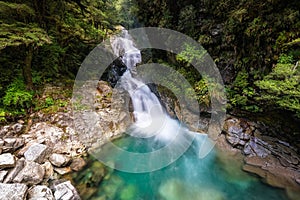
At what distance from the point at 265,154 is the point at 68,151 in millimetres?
5503

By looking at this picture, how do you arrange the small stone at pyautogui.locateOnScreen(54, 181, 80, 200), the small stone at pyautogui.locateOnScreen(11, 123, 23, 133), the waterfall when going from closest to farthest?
the small stone at pyautogui.locateOnScreen(54, 181, 80, 200)
the small stone at pyautogui.locateOnScreen(11, 123, 23, 133)
the waterfall

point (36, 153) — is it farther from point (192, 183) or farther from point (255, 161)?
point (255, 161)

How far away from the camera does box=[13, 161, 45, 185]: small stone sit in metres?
3.40

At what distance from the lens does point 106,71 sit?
8742mm

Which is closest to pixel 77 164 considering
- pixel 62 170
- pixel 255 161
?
pixel 62 170

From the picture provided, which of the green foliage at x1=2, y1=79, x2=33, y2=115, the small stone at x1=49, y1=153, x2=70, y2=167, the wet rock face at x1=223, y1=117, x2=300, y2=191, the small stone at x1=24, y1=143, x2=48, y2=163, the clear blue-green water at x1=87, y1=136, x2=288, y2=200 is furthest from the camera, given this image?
the green foliage at x1=2, y1=79, x2=33, y2=115

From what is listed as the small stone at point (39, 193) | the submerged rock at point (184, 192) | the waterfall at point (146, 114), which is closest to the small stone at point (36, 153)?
the small stone at point (39, 193)

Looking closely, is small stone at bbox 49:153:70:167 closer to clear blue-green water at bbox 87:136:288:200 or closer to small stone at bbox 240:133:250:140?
clear blue-green water at bbox 87:136:288:200

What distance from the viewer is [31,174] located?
3.52 metres

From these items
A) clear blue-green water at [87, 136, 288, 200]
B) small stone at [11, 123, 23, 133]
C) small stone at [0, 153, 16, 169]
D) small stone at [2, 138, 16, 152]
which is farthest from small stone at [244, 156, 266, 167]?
small stone at [11, 123, 23, 133]

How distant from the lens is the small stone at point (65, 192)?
320 centimetres

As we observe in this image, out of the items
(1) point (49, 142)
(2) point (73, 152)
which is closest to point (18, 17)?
(1) point (49, 142)

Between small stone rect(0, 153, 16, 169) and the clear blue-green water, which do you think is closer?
small stone rect(0, 153, 16, 169)

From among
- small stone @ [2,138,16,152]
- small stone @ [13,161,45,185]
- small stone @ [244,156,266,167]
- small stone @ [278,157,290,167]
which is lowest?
small stone @ [13,161,45,185]
